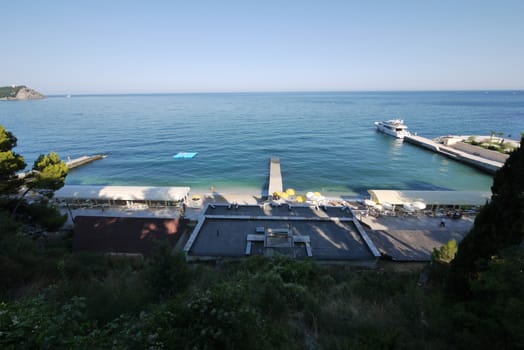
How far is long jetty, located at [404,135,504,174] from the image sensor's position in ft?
120

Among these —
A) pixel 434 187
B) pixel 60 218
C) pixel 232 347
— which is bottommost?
pixel 434 187

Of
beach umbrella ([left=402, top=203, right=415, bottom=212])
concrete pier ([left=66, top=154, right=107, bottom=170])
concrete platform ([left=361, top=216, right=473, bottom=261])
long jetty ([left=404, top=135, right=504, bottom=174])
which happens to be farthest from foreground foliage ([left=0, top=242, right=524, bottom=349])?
long jetty ([left=404, top=135, right=504, bottom=174])

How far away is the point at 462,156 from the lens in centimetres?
4178

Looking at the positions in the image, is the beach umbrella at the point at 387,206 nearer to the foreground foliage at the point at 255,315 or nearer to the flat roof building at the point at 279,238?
the flat roof building at the point at 279,238

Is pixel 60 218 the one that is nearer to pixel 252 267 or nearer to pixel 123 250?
pixel 123 250

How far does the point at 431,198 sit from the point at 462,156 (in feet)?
93.1

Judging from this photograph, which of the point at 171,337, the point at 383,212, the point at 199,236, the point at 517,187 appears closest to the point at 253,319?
the point at 171,337

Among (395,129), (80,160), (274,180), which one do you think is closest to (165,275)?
(274,180)

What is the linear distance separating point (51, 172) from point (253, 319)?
16903mm

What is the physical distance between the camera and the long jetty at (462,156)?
36688 mm

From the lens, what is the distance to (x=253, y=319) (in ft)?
13.3

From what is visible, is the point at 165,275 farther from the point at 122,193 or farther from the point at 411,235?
the point at 122,193

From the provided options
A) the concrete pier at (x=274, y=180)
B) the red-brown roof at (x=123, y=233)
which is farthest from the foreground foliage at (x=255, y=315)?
the concrete pier at (x=274, y=180)

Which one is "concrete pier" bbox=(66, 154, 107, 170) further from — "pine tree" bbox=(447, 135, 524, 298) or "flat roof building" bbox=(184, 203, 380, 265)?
"pine tree" bbox=(447, 135, 524, 298)
